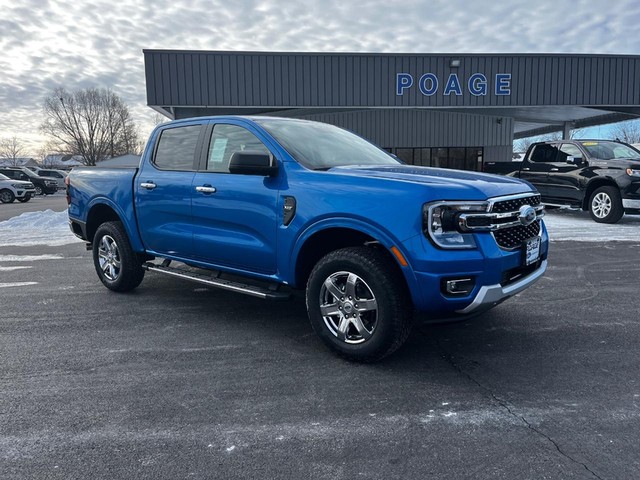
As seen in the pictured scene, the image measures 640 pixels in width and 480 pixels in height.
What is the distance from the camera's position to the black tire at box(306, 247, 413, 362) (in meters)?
3.31

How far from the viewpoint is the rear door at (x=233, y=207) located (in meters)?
3.96

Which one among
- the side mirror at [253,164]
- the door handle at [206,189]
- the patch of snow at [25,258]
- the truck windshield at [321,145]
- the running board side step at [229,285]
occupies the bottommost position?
the patch of snow at [25,258]

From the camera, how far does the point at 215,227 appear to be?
14.3 feet

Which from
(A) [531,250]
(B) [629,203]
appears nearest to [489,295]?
(A) [531,250]

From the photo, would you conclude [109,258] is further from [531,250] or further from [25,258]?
[531,250]

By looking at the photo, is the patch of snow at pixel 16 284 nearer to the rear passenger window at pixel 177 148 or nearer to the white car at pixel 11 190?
the rear passenger window at pixel 177 148

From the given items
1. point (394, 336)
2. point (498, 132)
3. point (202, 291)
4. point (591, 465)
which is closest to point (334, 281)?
point (394, 336)

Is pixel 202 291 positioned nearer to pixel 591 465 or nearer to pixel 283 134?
pixel 283 134

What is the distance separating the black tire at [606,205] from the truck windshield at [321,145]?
8.02 metres

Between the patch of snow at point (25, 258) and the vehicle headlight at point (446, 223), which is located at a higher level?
the vehicle headlight at point (446, 223)

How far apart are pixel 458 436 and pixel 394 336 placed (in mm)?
845

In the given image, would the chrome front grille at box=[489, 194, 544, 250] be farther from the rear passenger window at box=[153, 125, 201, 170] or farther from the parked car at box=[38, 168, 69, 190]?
the parked car at box=[38, 168, 69, 190]

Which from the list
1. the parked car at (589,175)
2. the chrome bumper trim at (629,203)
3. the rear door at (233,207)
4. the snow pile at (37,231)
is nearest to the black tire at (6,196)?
the snow pile at (37,231)

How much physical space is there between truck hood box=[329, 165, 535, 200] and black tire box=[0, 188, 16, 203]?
25.0m
